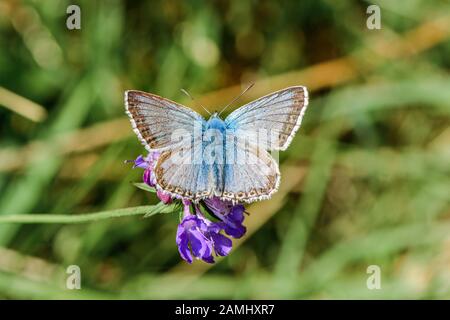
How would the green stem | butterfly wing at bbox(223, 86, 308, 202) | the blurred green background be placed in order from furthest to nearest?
the blurred green background → butterfly wing at bbox(223, 86, 308, 202) → the green stem

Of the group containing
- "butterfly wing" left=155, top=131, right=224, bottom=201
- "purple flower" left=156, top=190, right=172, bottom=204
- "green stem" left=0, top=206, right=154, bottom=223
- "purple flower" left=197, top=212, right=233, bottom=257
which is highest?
"butterfly wing" left=155, top=131, right=224, bottom=201

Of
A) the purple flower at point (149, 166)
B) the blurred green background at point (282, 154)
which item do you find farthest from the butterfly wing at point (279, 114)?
the blurred green background at point (282, 154)

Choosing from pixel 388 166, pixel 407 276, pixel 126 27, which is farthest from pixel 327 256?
pixel 126 27

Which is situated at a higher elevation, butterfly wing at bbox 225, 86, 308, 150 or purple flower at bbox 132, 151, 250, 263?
butterfly wing at bbox 225, 86, 308, 150

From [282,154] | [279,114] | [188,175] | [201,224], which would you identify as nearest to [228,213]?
[201,224]

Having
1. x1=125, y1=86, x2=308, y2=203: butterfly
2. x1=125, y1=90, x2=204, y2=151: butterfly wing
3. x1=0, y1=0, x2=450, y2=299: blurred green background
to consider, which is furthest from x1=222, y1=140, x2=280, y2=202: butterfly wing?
x1=0, y1=0, x2=450, y2=299: blurred green background

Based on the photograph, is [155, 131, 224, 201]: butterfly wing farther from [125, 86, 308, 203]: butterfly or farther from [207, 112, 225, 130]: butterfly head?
[207, 112, 225, 130]: butterfly head

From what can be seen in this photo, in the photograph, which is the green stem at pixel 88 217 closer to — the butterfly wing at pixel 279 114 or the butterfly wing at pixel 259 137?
the butterfly wing at pixel 259 137
